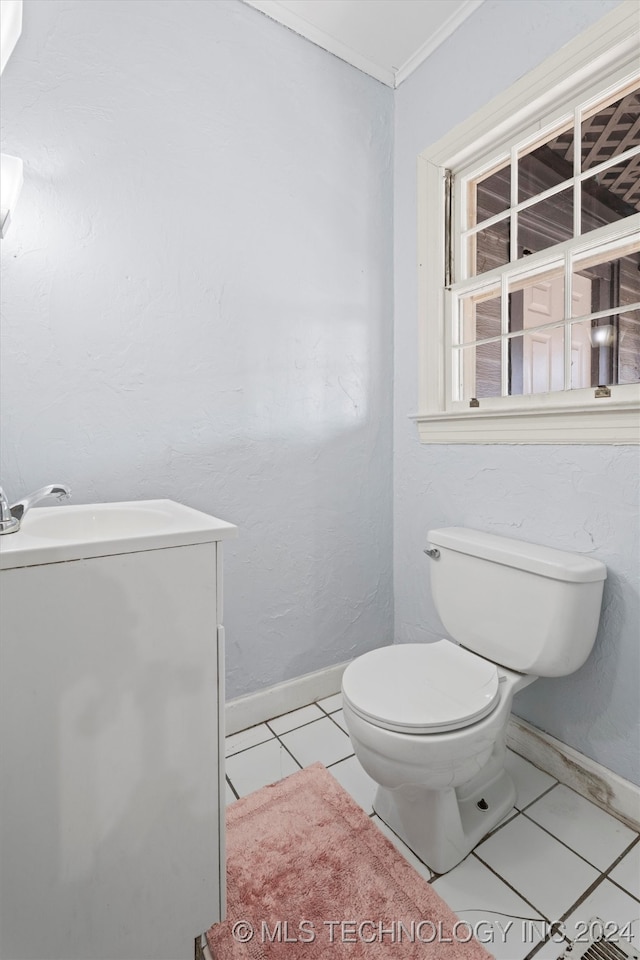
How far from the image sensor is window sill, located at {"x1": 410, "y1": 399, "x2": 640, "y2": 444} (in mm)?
1181

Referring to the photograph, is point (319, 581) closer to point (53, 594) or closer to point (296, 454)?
point (296, 454)

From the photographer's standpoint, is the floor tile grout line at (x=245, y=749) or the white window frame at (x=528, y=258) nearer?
the white window frame at (x=528, y=258)

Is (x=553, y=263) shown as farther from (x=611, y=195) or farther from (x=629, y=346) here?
(x=629, y=346)

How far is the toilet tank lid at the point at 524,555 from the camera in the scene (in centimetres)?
117

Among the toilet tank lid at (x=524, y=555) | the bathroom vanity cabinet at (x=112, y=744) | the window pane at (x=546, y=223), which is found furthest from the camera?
the window pane at (x=546, y=223)

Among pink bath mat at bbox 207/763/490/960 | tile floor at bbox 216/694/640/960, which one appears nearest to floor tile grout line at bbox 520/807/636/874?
tile floor at bbox 216/694/640/960

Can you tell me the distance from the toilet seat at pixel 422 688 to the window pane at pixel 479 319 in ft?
3.63

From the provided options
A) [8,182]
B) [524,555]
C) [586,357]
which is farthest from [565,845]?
[8,182]

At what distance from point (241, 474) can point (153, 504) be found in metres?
0.36

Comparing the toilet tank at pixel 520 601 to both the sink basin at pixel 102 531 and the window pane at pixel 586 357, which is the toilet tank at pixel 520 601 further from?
the sink basin at pixel 102 531

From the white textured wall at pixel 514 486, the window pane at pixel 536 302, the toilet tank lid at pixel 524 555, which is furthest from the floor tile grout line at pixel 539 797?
the window pane at pixel 536 302

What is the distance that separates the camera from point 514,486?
4.78 feet

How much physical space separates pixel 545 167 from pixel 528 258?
1.07 ft

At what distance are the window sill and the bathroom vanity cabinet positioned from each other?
3.21 ft
